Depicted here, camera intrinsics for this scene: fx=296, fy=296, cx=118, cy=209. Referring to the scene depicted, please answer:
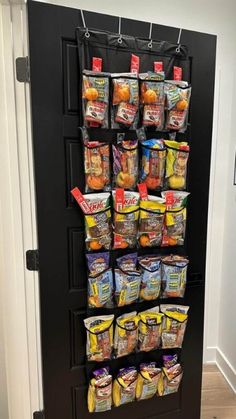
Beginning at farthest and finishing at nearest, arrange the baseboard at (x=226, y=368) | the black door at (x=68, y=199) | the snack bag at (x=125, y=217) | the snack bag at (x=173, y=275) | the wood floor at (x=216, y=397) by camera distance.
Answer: the baseboard at (x=226, y=368) < the wood floor at (x=216, y=397) < the snack bag at (x=173, y=275) < the snack bag at (x=125, y=217) < the black door at (x=68, y=199)

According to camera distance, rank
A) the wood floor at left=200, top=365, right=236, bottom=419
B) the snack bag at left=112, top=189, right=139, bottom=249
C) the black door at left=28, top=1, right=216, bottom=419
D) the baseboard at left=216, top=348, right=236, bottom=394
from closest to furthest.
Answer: the black door at left=28, top=1, right=216, bottom=419, the snack bag at left=112, top=189, right=139, bottom=249, the wood floor at left=200, top=365, right=236, bottom=419, the baseboard at left=216, top=348, right=236, bottom=394

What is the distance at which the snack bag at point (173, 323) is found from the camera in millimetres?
1404

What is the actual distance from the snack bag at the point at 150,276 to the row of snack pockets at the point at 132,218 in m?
0.07

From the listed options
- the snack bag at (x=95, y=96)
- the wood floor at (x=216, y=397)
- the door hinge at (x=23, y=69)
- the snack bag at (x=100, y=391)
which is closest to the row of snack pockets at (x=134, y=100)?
the snack bag at (x=95, y=96)

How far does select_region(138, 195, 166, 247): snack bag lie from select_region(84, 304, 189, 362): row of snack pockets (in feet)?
1.12

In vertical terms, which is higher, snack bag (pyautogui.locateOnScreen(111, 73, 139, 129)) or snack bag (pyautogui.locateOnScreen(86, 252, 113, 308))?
snack bag (pyautogui.locateOnScreen(111, 73, 139, 129))

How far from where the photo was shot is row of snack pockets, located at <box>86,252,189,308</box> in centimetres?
127

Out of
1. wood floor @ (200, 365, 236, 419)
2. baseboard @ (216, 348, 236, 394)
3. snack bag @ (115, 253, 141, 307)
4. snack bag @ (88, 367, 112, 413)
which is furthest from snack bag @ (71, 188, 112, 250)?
baseboard @ (216, 348, 236, 394)

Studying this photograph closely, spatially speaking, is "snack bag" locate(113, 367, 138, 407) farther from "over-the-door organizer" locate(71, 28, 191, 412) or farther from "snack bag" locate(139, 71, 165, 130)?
"snack bag" locate(139, 71, 165, 130)

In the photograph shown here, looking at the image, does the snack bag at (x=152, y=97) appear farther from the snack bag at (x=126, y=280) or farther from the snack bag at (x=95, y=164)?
the snack bag at (x=126, y=280)

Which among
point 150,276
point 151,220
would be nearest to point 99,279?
point 150,276

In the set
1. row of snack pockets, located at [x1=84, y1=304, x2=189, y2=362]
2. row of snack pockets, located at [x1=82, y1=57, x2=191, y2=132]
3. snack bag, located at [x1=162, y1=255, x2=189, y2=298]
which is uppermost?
row of snack pockets, located at [x1=82, y1=57, x2=191, y2=132]

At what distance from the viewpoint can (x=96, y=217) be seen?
48.1 inches

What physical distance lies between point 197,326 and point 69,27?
150 cm
